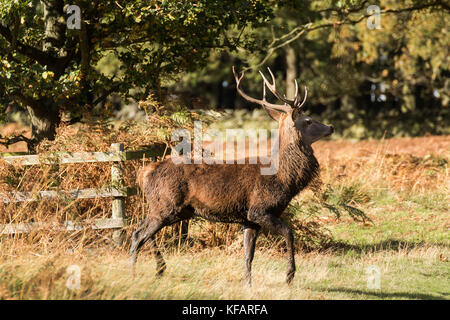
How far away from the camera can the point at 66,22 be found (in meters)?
12.0

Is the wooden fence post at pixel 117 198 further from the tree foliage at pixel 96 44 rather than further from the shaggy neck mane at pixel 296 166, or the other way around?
the shaggy neck mane at pixel 296 166

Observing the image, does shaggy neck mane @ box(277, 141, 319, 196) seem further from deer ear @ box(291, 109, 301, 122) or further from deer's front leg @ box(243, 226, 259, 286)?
deer's front leg @ box(243, 226, 259, 286)

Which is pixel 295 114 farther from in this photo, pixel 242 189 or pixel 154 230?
pixel 154 230

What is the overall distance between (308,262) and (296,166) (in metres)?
2.17

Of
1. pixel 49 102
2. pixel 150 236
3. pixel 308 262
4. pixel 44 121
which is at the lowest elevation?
pixel 308 262

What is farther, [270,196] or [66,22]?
[66,22]

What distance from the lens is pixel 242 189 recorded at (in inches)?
313

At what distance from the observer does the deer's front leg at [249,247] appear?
7930 millimetres

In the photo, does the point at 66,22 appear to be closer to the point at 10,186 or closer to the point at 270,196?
the point at 10,186

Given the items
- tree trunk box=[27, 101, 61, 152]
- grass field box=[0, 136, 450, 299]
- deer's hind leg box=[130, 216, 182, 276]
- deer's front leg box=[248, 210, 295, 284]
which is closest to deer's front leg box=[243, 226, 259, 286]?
grass field box=[0, 136, 450, 299]

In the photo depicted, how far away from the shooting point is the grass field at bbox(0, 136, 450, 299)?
6871mm

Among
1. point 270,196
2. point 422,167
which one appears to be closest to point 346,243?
point 270,196

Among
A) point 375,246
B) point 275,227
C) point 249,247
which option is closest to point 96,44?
point 249,247
